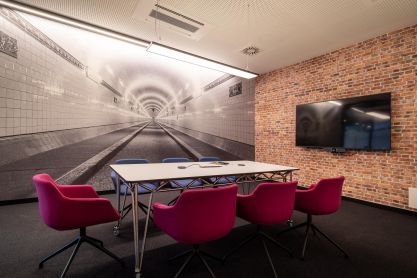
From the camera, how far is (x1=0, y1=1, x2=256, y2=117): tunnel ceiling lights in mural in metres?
3.73

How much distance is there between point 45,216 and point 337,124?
471cm

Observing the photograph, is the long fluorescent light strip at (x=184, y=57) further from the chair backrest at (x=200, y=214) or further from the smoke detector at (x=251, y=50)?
the chair backrest at (x=200, y=214)

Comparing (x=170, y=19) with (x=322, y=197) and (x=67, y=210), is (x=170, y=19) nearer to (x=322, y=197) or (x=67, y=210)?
(x=67, y=210)

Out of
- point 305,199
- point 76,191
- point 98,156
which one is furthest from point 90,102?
point 305,199

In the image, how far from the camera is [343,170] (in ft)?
14.3

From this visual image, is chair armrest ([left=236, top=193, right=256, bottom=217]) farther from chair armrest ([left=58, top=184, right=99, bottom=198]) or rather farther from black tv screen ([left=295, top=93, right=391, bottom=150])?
black tv screen ([left=295, top=93, right=391, bottom=150])

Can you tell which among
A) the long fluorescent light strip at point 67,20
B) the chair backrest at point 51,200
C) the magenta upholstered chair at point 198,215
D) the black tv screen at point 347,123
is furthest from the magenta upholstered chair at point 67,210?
the black tv screen at point 347,123

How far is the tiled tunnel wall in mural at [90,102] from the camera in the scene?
3.62m

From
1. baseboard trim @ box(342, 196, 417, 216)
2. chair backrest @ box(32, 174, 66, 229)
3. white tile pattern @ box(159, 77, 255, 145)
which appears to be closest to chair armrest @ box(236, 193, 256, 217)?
chair backrest @ box(32, 174, 66, 229)

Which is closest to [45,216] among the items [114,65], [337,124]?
[114,65]

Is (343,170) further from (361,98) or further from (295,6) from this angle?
(295,6)

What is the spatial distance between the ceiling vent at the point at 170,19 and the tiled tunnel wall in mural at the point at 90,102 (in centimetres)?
172

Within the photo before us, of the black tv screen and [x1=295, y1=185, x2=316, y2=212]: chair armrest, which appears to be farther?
the black tv screen

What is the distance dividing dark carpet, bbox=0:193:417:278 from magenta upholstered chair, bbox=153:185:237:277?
55cm
